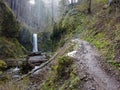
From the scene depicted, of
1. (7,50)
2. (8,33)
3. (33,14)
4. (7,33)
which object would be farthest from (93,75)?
(33,14)

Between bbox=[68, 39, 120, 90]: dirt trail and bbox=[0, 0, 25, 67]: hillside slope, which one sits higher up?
bbox=[0, 0, 25, 67]: hillside slope

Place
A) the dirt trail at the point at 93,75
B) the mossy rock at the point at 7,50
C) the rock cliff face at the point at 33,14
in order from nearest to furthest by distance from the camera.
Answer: the dirt trail at the point at 93,75
the mossy rock at the point at 7,50
the rock cliff face at the point at 33,14

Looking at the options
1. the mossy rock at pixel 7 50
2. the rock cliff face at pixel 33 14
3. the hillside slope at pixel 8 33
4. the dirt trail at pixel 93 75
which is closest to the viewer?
the dirt trail at pixel 93 75

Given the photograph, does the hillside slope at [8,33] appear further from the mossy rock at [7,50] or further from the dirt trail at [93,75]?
the dirt trail at [93,75]

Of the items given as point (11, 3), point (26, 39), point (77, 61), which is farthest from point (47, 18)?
point (77, 61)

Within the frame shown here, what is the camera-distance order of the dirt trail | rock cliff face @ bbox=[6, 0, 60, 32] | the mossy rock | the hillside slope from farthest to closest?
rock cliff face @ bbox=[6, 0, 60, 32], the hillside slope, the mossy rock, the dirt trail

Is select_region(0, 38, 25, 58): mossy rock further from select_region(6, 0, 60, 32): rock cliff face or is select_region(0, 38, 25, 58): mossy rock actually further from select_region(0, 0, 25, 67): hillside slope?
select_region(6, 0, 60, 32): rock cliff face

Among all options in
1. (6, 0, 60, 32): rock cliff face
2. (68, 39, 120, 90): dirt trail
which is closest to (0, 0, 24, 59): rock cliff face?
(68, 39, 120, 90): dirt trail

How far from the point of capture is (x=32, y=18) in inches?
2997

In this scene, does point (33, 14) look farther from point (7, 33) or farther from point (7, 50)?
point (7, 50)

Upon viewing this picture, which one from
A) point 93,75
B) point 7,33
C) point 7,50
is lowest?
point 93,75

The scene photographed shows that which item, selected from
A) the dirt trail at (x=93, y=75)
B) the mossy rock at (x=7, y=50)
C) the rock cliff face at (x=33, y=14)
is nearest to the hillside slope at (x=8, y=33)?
the mossy rock at (x=7, y=50)

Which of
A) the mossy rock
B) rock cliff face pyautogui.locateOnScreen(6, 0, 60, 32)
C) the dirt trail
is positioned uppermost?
rock cliff face pyautogui.locateOnScreen(6, 0, 60, 32)

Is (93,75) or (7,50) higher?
(7,50)
